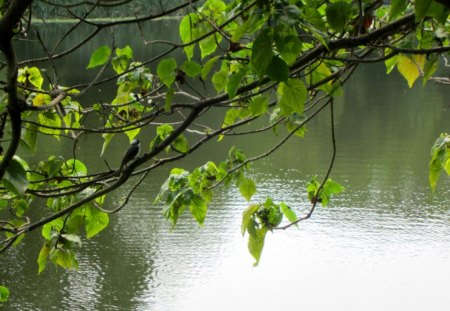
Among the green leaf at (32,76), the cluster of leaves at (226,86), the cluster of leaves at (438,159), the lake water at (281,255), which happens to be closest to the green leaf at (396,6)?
the cluster of leaves at (226,86)

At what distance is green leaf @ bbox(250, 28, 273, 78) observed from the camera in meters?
0.69

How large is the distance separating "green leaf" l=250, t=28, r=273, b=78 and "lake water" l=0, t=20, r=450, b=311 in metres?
7.18

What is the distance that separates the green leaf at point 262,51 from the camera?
0.69 meters

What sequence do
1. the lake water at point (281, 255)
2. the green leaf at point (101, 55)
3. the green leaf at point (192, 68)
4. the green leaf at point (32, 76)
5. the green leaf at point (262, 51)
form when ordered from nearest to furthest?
the green leaf at point (262, 51) < the green leaf at point (192, 68) < the green leaf at point (101, 55) < the green leaf at point (32, 76) < the lake water at point (281, 255)

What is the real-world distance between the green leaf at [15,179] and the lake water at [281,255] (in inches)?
281

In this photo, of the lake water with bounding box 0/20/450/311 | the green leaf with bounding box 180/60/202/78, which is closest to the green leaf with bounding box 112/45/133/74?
the green leaf with bounding box 180/60/202/78

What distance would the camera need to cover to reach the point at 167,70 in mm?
1057

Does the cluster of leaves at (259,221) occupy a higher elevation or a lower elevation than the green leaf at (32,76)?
lower

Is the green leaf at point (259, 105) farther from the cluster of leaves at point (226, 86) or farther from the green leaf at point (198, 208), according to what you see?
the green leaf at point (198, 208)

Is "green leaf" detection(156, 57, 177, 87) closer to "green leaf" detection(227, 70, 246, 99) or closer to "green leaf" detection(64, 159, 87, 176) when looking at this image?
"green leaf" detection(227, 70, 246, 99)

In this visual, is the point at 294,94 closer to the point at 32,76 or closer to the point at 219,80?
the point at 219,80

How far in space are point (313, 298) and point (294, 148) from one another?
5933 mm

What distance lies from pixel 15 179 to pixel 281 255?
8.51m

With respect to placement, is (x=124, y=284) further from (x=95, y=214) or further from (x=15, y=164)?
(x=15, y=164)
